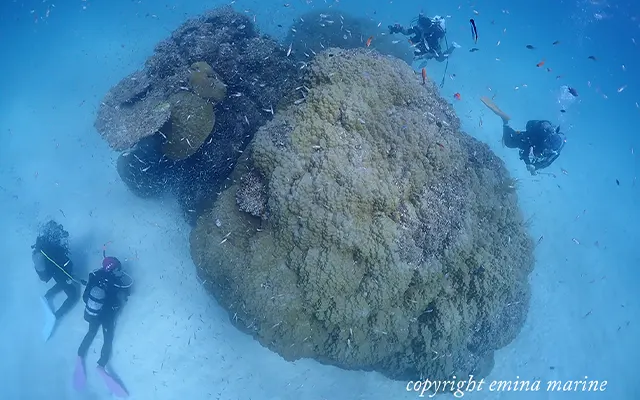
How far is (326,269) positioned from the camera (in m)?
5.18

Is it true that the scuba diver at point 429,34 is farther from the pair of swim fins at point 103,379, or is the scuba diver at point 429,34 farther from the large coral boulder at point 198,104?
the pair of swim fins at point 103,379

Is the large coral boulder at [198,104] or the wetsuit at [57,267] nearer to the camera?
the large coral boulder at [198,104]

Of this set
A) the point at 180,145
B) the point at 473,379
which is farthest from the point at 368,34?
the point at 473,379

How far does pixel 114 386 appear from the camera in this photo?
27.8ft

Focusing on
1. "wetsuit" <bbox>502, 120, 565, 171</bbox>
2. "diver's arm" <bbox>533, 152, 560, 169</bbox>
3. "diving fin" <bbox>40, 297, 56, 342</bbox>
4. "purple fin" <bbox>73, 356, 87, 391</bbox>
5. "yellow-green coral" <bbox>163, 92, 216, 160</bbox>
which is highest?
"yellow-green coral" <bbox>163, 92, 216, 160</bbox>

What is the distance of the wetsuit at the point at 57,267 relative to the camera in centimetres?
930

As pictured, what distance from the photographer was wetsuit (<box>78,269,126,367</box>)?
27.9 feet

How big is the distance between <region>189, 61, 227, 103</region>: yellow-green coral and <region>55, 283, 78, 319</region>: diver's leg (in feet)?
21.7

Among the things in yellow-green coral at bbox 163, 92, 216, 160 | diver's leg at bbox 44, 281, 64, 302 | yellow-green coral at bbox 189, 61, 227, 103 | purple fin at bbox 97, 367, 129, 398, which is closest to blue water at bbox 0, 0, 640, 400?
purple fin at bbox 97, 367, 129, 398

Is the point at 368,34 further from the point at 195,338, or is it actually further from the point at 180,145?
the point at 195,338

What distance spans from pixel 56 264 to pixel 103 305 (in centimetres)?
195

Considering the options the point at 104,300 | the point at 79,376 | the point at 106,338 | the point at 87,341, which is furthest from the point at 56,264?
the point at 79,376

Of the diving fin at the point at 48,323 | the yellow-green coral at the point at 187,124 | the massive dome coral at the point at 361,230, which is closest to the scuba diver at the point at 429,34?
the massive dome coral at the point at 361,230

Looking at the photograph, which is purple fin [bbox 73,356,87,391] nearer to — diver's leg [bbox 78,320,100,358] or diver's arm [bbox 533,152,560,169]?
diver's leg [bbox 78,320,100,358]
